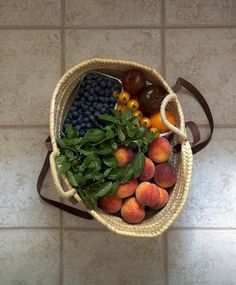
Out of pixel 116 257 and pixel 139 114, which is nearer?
pixel 139 114

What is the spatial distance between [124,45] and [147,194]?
14.6 inches

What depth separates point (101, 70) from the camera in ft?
2.88

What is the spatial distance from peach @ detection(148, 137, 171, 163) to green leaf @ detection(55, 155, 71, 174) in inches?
6.7

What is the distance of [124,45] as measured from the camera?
98 centimetres

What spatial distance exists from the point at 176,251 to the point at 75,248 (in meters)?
0.24

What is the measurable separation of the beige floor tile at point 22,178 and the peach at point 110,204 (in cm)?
19

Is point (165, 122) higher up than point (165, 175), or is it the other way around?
point (165, 122)

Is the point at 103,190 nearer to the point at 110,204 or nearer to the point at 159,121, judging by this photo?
the point at 110,204

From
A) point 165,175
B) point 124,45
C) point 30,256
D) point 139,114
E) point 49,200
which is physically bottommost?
point 30,256

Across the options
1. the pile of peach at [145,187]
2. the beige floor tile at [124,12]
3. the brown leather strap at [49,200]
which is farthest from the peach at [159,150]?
the beige floor tile at [124,12]

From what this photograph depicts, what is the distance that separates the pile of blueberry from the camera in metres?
0.84

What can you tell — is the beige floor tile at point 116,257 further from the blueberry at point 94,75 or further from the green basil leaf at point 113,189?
the blueberry at point 94,75

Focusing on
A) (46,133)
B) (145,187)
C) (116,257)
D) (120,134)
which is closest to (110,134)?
(120,134)

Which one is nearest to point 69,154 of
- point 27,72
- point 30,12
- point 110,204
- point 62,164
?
point 62,164
